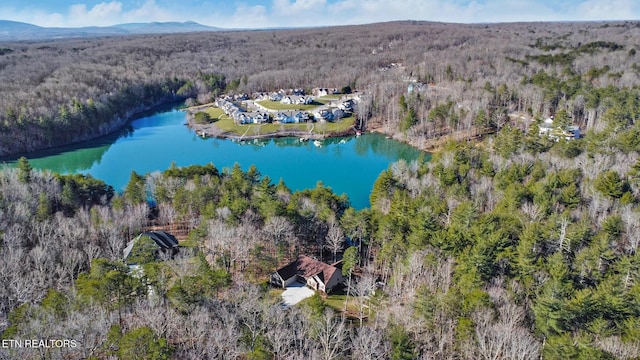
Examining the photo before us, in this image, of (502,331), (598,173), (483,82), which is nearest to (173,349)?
(502,331)

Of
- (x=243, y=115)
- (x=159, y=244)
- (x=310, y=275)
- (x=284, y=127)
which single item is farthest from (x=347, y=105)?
(x=310, y=275)

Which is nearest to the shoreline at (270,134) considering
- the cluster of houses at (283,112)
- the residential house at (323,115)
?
the cluster of houses at (283,112)

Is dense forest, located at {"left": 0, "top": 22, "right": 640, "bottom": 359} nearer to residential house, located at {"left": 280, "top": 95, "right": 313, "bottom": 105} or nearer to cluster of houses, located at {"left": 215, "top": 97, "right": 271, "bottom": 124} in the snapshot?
cluster of houses, located at {"left": 215, "top": 97, "right": 271, "bottom": 124}

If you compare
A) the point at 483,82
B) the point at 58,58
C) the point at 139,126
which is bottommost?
the point at 139,126

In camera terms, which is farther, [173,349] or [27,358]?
[173,349]

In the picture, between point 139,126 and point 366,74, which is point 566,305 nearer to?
point 139,126

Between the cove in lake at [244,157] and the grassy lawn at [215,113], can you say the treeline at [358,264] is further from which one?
the grassy lawn at [215,113]

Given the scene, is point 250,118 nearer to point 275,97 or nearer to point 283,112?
point 283,112
